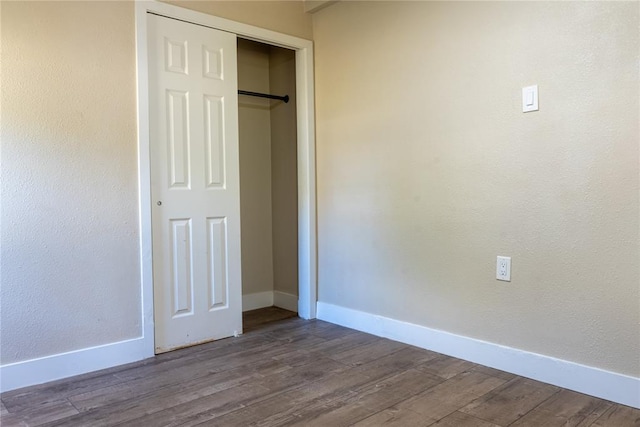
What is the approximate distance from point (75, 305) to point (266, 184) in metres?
1.84

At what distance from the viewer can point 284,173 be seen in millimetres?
3732

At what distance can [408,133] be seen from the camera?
107 inches

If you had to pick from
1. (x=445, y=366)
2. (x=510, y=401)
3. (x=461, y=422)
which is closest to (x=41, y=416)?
(x=461, y=422)

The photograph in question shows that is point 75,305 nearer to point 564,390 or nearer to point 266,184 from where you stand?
point 266,184

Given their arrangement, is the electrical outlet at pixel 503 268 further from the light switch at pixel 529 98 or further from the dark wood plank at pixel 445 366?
the light switch at pixel 529 98

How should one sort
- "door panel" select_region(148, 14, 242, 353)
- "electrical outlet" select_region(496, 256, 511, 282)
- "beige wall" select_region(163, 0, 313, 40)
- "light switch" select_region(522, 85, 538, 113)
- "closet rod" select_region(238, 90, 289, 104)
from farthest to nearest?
"closet rod" select_region(238, 90, 289, 104) < "beige wall" select_region(163, 0, 313, 40) < "door panel" select_region(148, 14, 242, 353) < "electrical outlet" select_region(496, 256, 511, 282) < "light switch" select_region(522, 85, 538, 113)

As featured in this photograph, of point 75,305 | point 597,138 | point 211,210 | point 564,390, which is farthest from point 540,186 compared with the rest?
point 75,305

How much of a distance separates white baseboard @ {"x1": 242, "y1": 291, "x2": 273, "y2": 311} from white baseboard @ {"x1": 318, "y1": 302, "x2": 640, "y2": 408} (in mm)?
886

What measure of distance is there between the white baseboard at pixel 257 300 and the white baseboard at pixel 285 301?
5 cm

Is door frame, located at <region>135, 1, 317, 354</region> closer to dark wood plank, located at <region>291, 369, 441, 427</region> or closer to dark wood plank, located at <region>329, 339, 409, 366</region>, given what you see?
dark wood plank, located at <region>329, 339, 409, 366</region>

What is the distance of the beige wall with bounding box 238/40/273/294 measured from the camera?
369cm

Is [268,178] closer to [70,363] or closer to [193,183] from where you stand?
[193,183]

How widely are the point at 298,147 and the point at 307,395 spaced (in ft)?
6.09

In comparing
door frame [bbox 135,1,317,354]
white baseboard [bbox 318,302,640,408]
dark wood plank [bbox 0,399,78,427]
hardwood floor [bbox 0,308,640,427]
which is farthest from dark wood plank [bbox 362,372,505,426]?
door frame [bbox 135,1,317,354]
